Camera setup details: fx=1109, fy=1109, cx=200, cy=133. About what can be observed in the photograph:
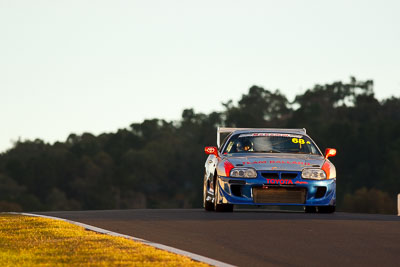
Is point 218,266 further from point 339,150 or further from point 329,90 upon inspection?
point 329,90

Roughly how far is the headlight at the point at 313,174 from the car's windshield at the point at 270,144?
130cm

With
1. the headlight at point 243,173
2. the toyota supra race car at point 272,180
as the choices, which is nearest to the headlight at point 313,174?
→ the toyota supra race car at point 272,180

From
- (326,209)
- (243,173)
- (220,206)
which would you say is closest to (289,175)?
(243,173)

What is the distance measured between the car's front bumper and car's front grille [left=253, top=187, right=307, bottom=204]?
16mm

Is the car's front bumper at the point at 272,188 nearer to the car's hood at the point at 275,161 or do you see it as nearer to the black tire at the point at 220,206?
the car's hood at the point at 275,161

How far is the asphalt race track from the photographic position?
11.7 meters

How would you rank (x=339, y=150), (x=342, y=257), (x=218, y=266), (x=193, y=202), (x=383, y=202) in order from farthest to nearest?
1. (x=193, y=202)
2. (x=339, y=150)
3. (x=383, y=202)
4. (x=342, y=257)
5. (x=218, y=266)

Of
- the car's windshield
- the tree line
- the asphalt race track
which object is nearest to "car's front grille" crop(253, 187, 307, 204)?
the asphalt race track

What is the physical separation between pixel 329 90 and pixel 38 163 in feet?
169

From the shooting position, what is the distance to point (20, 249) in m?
12.7

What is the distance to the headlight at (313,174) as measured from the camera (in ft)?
59.7

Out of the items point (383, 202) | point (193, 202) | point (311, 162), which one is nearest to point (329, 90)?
point (193, 202)

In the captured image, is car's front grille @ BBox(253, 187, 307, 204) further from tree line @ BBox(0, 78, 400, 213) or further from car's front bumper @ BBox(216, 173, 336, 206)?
tree line @ BBox(0, 78, 400, 213)

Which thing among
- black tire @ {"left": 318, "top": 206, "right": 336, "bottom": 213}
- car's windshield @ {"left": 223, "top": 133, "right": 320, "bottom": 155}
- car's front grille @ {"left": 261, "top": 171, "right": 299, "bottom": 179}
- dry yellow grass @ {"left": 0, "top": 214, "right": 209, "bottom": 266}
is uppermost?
car's windshield @ {"left": 223, "top": 133, "right": 320, "bottom": 155}
